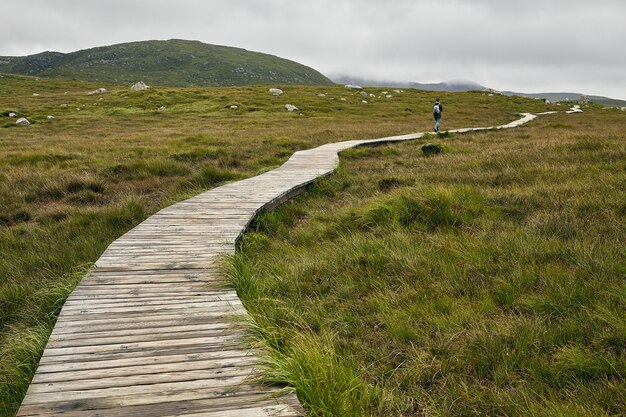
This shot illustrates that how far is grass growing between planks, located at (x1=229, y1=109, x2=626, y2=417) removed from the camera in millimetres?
2971

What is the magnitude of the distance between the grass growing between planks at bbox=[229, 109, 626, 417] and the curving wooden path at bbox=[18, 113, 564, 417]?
0.29 metres

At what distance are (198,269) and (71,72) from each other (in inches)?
7575

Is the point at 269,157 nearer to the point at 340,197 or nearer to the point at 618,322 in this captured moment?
the point at 340,197

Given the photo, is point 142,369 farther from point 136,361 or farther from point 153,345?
point 153,345

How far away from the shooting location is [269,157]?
16219mm

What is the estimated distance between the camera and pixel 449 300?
4.30 meters

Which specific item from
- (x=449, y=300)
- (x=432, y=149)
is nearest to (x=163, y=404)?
(x=449, y=300)

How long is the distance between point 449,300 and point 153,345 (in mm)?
2865

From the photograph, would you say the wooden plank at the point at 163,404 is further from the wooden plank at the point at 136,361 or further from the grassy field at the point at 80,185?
the grassy field at the point at 80,185

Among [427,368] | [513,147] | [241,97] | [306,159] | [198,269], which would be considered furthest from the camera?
[241,97]

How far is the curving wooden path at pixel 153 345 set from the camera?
2.65m

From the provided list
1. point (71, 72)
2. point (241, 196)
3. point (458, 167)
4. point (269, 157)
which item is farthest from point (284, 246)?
point (71, 72)

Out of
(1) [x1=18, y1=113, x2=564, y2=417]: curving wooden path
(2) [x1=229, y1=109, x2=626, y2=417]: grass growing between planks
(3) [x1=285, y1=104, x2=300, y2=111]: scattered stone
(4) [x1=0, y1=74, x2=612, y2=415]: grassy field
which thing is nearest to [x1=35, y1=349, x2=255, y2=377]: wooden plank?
(1) [x1=18, y1=113, x2=564, y2=417]: curving wooden path

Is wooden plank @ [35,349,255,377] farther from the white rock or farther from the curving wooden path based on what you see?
the white rock
